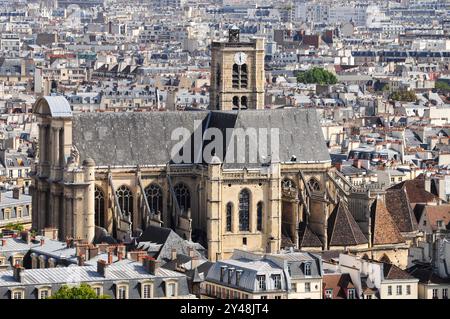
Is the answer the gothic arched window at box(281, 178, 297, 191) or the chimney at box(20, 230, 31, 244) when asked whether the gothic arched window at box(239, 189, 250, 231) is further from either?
the chimney at box(20, 230, 31, 244)

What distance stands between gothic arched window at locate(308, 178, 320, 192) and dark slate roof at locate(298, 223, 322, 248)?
203 centimetres

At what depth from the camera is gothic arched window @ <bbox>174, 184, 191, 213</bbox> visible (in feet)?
253

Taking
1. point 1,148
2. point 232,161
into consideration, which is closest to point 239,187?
point 232,161

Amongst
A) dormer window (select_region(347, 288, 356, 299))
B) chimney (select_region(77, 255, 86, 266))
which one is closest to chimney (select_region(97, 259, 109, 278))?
chimney (select_region(77, 255, 86, 266))

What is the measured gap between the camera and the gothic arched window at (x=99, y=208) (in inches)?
2982

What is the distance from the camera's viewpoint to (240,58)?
82.4m

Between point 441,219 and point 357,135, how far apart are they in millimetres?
44485

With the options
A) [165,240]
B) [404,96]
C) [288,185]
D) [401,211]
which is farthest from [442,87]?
[165,240]

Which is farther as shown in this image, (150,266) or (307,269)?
(307,269)

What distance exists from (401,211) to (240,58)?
8.93m

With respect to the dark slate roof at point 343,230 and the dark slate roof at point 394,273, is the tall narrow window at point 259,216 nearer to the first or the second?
the dark slate roof at point 343,230

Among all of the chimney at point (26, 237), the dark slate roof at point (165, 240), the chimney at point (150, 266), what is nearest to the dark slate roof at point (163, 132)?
the dark slate roof at point (165, 240)

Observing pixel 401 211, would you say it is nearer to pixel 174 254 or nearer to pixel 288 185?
pixel 288 185
